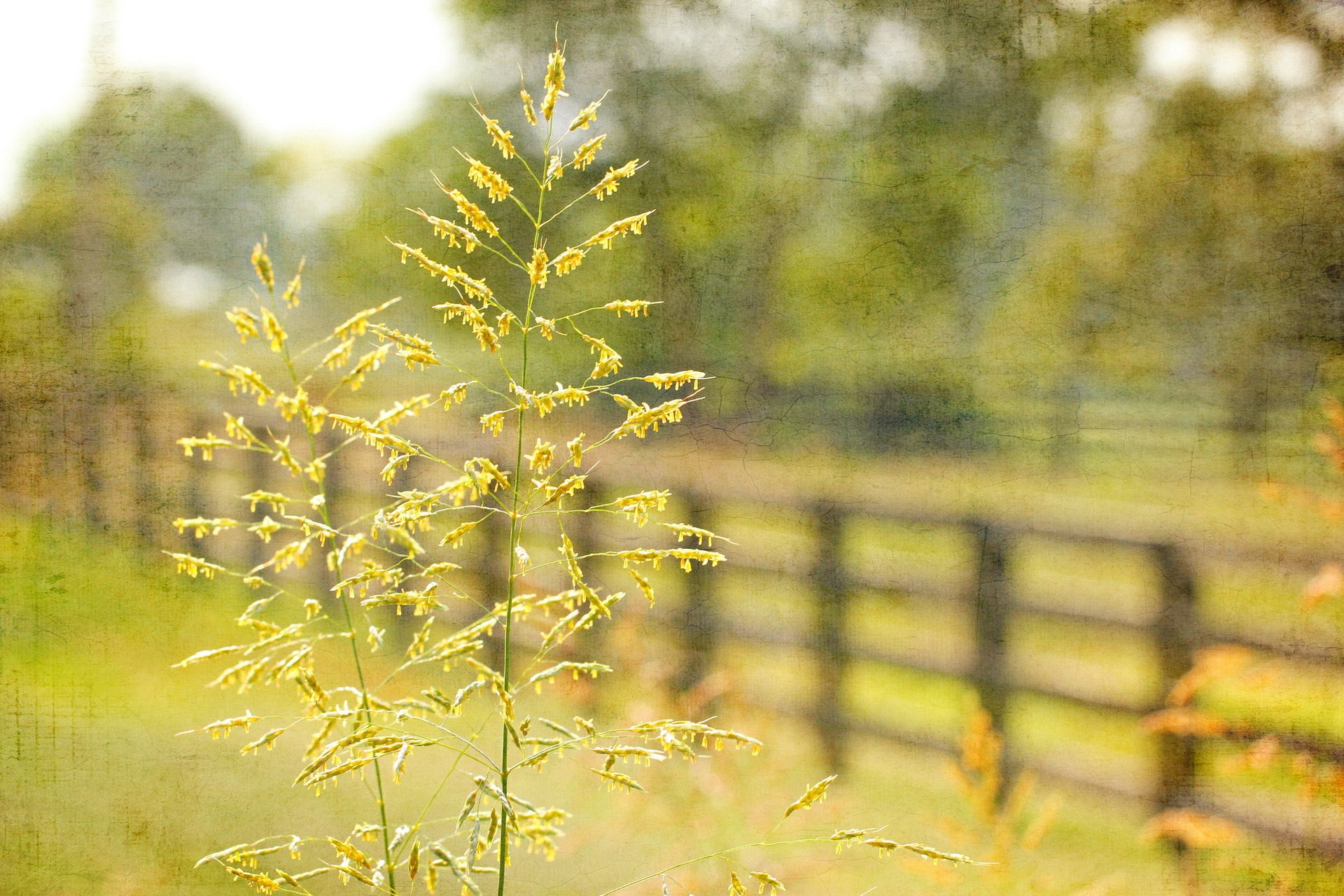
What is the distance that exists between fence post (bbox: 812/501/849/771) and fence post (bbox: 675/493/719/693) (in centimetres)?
18

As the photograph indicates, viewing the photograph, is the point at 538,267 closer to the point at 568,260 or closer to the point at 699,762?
the point at 568,260

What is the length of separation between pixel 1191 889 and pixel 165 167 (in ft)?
6.99

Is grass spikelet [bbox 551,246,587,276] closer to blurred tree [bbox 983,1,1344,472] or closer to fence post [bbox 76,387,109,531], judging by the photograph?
blurred tree [bbox 983,1,1344,472]

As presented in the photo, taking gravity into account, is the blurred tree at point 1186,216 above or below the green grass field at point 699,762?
above

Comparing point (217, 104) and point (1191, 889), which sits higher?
point (217, 104)

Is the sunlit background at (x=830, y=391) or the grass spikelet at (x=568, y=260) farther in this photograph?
the sunlit background at (x=830, y=391)

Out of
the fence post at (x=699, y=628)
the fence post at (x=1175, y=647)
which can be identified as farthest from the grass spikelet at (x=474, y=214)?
the fence post at (x=1175, y=647)

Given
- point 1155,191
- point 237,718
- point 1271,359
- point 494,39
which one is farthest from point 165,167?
point 1271,359

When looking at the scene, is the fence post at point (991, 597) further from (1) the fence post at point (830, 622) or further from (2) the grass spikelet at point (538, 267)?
(2) the grass spikelet at point (538, 267)

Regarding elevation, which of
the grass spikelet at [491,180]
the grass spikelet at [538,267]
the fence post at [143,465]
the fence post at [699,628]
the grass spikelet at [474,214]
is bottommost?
the fence post at [699,628]

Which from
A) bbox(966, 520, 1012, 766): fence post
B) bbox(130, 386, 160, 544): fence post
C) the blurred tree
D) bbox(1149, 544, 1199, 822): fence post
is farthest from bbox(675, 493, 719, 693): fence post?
bbox(130, 386, 160, 544): fence post

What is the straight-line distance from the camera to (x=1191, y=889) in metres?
1.53

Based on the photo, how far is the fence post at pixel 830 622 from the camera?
5.03 feet

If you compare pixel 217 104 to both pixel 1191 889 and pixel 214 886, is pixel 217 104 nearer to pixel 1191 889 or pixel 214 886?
pixel 214 886
